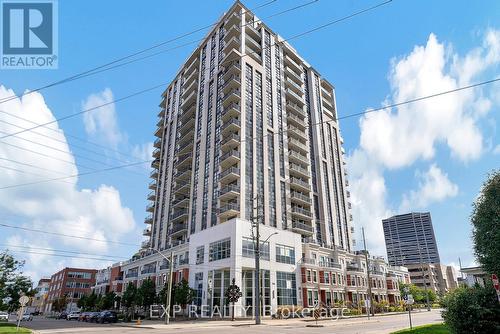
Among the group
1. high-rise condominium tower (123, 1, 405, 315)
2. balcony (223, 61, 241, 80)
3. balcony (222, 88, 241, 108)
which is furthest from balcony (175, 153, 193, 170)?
balcony (223, 61, 241, 80)

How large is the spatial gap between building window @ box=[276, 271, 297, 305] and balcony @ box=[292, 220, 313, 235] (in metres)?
11.3

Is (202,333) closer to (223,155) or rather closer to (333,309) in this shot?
(333,309)

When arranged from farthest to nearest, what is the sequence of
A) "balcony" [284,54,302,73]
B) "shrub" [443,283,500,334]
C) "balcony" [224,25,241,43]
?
"balcony" [284,54,302,73] → "balcony" [224,25,241,43] → "shrub" [443,283,500,334]

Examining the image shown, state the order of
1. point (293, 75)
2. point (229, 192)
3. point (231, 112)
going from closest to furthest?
point (229, 192) → point (231, 112) → point (293, 75)

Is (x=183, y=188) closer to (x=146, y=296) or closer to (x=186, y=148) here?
(x=186, y=148)

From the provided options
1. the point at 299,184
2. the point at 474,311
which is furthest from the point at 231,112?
the point at 474,311

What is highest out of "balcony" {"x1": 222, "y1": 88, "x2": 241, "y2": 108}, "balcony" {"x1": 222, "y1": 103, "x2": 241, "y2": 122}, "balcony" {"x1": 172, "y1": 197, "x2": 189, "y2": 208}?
"balcony" {"x1": 222, "y1": 88, "x2": 241, "y2": 108}

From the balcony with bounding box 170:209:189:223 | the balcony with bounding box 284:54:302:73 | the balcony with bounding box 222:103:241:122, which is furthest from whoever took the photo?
the balcony with bounding box 284:54:302:73

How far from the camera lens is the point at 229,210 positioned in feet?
168

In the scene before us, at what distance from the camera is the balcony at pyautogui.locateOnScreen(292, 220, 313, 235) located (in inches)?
2367

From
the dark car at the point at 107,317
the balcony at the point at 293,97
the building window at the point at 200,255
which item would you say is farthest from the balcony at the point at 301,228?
the dark car at the point at 107,317

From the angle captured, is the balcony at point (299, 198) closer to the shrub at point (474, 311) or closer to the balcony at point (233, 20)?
the balcony at point (233, 20)

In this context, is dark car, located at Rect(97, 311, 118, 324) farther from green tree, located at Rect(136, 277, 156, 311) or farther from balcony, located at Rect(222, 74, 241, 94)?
balcony, located at Rect(222, 74, 241, 94)

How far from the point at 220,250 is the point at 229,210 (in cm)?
700
